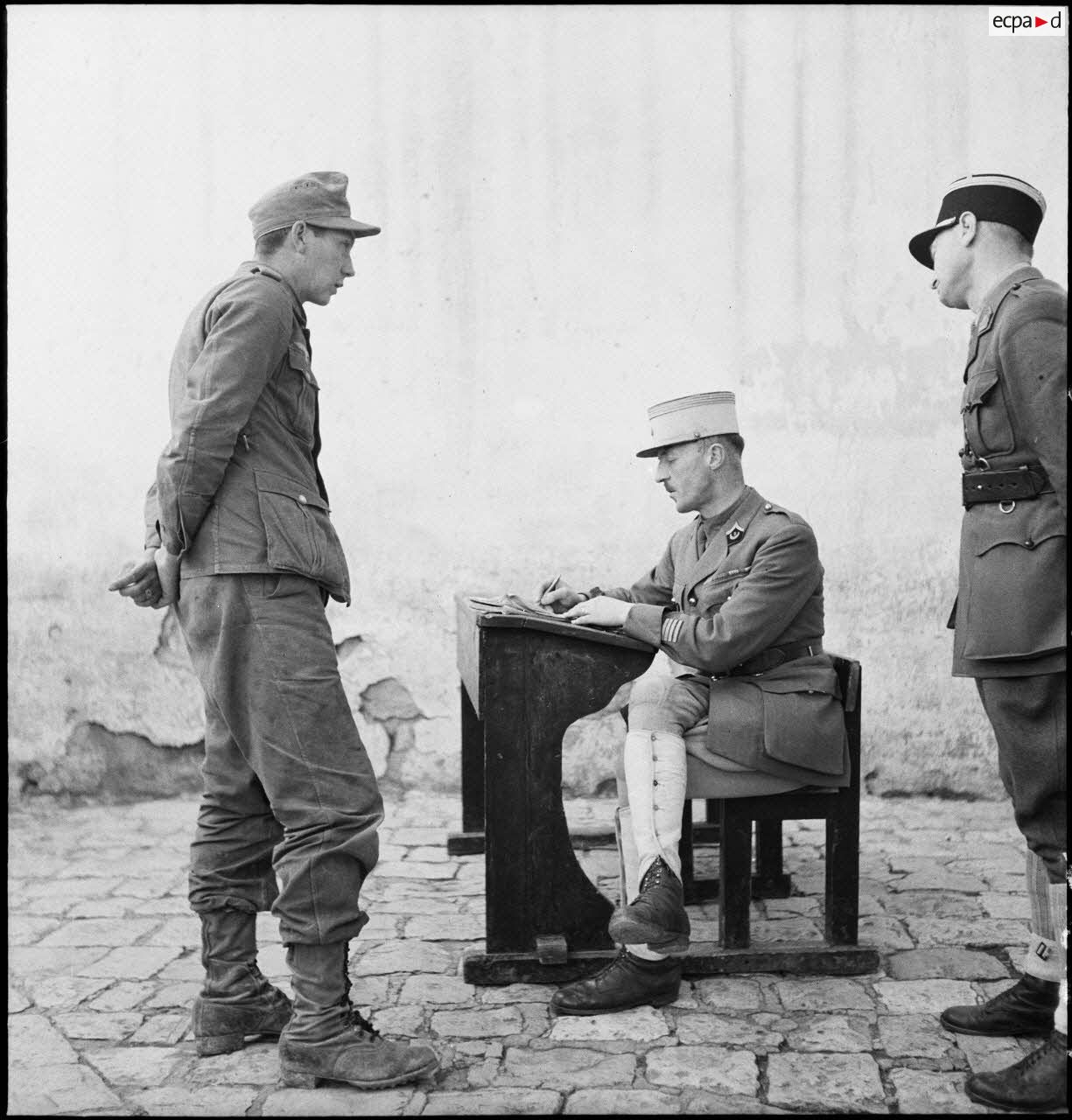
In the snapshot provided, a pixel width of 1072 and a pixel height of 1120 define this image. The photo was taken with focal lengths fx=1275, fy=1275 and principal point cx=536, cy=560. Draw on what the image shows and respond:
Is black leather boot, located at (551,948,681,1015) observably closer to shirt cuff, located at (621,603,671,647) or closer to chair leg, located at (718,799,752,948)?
chair leg, located at (718,799,752,948)

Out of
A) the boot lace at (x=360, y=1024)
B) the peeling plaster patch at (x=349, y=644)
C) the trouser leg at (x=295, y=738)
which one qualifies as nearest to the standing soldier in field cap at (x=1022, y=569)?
the boot lace at (x=360, y=1024)

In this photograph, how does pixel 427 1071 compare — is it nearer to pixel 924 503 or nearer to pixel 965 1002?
pixel 965 1002

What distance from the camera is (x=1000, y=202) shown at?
3150 mm

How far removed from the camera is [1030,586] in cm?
292

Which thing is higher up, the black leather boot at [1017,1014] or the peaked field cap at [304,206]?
the peaked field cap at [304,206]

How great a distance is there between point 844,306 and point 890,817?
2314 mm

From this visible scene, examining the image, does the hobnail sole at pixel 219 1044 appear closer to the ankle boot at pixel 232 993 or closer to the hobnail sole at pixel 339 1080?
the ankle boot at pixel 232 993

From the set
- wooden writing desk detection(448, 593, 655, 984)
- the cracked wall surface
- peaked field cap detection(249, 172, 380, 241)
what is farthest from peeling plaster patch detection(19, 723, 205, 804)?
peaked field cap detection(249, 172, 380, 241)

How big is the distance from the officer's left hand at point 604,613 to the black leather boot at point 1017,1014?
1.37 metres

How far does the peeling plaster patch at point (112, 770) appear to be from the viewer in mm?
6016

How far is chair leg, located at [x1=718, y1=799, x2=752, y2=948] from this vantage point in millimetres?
3623

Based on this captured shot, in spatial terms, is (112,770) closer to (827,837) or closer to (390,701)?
(390,701)

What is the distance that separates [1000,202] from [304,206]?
173 centimetres

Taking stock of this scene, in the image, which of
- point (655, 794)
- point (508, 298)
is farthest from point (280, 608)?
point (508, 298)
